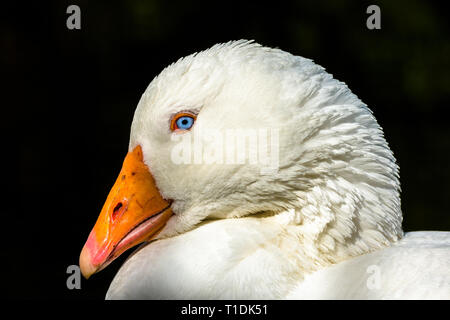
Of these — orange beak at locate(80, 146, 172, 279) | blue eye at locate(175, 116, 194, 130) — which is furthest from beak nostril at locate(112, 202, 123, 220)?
blue eye at locate(175, 116, 194, 130)

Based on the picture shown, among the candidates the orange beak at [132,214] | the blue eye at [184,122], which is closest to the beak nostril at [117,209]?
the orange beak at [132,214]

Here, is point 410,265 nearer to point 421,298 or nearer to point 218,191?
point 421,298

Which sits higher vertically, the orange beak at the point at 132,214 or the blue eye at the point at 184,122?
the blue eye at the point at 184,122

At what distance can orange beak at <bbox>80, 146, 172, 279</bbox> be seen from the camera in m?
2.39

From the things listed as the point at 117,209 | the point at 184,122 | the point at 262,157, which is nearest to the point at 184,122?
the point at 184,122

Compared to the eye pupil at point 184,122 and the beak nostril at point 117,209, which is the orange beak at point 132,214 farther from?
the eye pupil at point 184,122

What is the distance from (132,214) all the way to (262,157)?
0.54 m

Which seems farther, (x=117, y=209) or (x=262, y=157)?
(x=117, y=209)

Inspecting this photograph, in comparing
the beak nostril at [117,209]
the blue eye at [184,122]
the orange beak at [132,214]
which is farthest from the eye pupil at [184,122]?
the beak nostril at [117,209]

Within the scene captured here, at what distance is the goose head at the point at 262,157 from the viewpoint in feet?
7.42

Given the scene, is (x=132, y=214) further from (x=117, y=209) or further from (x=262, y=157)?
A: (x=262, y=157)

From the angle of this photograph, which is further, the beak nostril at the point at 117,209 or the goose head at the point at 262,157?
the beak nostril at the point at 117,209

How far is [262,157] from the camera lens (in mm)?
2281

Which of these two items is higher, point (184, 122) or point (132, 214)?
point (184, 122)
